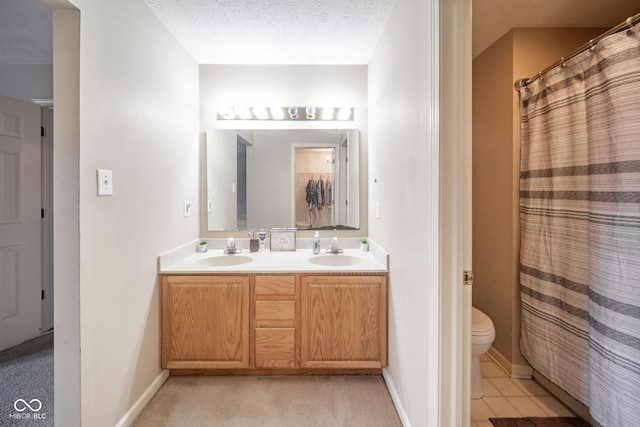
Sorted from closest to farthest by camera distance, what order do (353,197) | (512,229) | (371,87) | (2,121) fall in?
(512,229), (2,121), (371,87), (353,197)

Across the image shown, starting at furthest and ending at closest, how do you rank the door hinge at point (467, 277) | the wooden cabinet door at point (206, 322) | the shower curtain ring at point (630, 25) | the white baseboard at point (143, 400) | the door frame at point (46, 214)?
the door frame at point (46, 214) → the wooden cabinet door at point (206, 322) → the white baseboard at point (143, 400) → the shower curtain ring at point (630, 25) → the door hinge at point (467, 277)

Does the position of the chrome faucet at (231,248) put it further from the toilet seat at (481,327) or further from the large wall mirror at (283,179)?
the toilet seat at (481,327)

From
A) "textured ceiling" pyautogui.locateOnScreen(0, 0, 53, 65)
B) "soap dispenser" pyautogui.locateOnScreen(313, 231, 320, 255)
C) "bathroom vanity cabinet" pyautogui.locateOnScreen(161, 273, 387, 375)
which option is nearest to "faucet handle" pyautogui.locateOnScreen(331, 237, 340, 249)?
"soap dispenser" pyautogui.locateOnScreen(313, 231, 320, 255)

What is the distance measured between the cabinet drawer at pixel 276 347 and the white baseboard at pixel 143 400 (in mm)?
620

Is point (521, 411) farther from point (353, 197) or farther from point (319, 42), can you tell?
point (319, 42)

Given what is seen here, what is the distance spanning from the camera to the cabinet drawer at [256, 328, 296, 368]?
1962 millimetres

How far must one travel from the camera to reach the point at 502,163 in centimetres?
212

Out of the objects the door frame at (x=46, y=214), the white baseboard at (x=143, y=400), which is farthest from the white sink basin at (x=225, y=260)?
the door frame at (x=46, y=214)

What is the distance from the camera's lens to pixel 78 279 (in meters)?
1.24

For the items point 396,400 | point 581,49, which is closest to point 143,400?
point 396,400

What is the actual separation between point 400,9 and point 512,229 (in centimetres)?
157

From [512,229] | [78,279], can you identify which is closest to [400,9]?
[512,229]

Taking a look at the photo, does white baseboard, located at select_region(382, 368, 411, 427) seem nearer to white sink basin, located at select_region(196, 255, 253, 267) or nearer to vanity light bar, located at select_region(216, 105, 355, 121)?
white sink basin, located at select_region(196, 255, 253, 267)

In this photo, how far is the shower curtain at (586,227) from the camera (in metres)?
1.30
